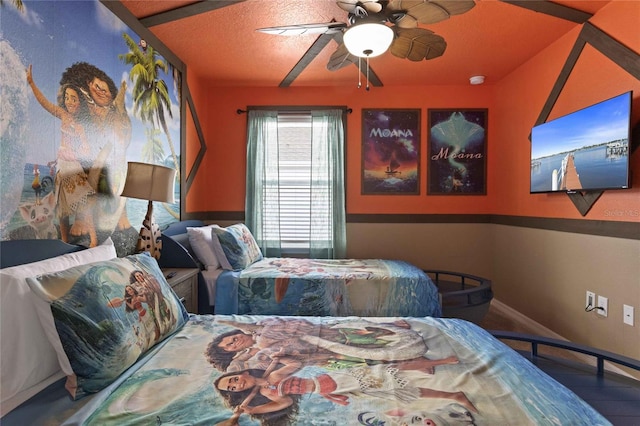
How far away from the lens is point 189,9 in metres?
2.39

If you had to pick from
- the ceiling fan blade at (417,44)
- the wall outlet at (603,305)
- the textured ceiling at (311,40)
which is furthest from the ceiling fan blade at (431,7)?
the wall outlet at (603,305)

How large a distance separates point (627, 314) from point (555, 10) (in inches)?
87.3

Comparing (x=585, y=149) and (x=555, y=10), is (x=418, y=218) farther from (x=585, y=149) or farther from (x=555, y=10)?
(x=555, y=10)

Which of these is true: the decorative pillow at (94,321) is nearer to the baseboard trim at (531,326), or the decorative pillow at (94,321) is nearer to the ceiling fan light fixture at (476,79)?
the baseboard trim at (531,326)

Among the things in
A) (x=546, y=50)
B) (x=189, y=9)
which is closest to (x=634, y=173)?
(x=546, y=50)

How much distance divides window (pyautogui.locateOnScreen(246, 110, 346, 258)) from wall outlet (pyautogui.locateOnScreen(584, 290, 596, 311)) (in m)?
2.24

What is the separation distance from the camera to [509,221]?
3.53 metres

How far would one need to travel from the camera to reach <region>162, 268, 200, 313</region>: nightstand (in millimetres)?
2130

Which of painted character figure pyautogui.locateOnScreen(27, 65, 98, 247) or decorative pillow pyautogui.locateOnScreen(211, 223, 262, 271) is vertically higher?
painted character figure pyautogui.locateOnScreen(27, 65, 98, 247)

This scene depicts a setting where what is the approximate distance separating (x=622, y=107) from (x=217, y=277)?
10.1ft

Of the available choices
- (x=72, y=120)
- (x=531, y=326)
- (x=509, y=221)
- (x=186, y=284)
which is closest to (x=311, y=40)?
(x=72, y=120)

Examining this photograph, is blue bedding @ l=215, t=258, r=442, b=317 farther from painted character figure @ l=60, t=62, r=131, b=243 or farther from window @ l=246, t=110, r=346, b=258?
window @ l=246, t=110, r=346, b=258

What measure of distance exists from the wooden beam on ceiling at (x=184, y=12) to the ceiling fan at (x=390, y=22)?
0.64 metres

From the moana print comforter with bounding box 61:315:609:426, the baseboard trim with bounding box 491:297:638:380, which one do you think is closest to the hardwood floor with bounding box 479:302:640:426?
the moana print comforter with bounding box 61:315:609:426
